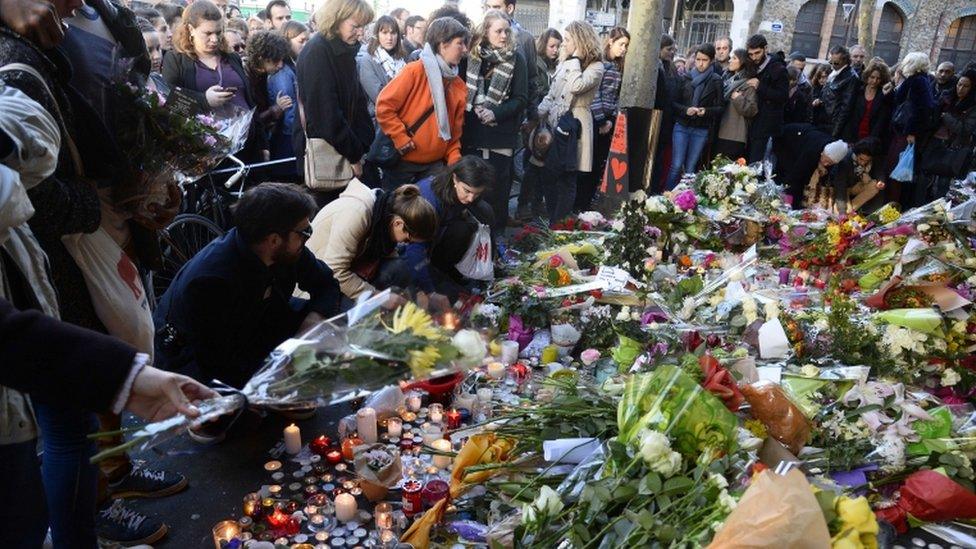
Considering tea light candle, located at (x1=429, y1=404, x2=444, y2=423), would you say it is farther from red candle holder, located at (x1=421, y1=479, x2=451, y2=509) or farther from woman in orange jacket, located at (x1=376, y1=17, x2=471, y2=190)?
woman in orange jacket, located at (x1=376, y1=17, x2=471, y2=190)

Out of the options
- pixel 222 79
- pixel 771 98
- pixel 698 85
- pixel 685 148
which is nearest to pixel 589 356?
pixel 222 79

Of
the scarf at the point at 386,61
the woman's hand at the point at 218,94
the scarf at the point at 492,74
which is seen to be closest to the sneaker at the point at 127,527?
the woman's hand at the point at 218,94

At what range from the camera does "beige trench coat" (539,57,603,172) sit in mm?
6023

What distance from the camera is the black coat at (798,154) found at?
23.3ft

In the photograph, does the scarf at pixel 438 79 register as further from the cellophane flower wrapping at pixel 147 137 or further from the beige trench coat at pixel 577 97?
the cellophane flower wrapping at pixel 147 137

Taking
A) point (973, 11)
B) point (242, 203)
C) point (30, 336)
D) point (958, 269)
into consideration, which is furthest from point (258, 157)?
point (973, 11)

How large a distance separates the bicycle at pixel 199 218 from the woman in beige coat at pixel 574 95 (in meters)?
2.66

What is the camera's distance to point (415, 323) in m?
1.65

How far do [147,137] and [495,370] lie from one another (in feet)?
5.54

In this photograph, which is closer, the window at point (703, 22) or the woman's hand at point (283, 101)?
the woman's hand at point (283, 101)

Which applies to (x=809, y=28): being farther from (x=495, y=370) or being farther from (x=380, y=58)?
(x=495, y=370)

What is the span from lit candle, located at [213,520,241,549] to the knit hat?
255 inches

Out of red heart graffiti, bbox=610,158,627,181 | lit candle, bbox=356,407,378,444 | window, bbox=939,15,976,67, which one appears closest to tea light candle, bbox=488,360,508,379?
lit candle, bbox=356,407,378,444

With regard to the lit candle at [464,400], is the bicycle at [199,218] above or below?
above
